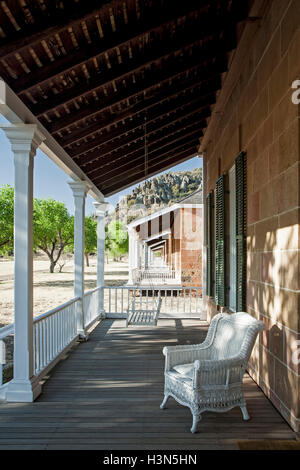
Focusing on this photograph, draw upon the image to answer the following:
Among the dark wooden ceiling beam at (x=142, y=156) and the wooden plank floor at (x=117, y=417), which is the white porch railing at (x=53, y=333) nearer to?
the wooden plank floor at (x=117, y=417)

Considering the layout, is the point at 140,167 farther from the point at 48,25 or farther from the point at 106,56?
the point at 48,25

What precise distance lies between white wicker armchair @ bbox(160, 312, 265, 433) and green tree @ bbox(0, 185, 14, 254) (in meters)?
16.1

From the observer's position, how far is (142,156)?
7.38 meters

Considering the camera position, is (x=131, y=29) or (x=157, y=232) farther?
(x=157, y=232)

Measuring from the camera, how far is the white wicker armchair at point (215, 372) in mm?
2945

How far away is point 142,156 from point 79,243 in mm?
2220

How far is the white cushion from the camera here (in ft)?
10.5

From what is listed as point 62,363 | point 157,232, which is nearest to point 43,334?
point 62,363

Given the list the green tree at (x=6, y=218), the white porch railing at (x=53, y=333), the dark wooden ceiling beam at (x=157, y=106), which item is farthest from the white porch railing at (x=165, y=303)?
the green tree at (x=6, y=218)

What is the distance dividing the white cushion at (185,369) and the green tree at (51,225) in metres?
23.8

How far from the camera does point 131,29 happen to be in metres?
3.24
